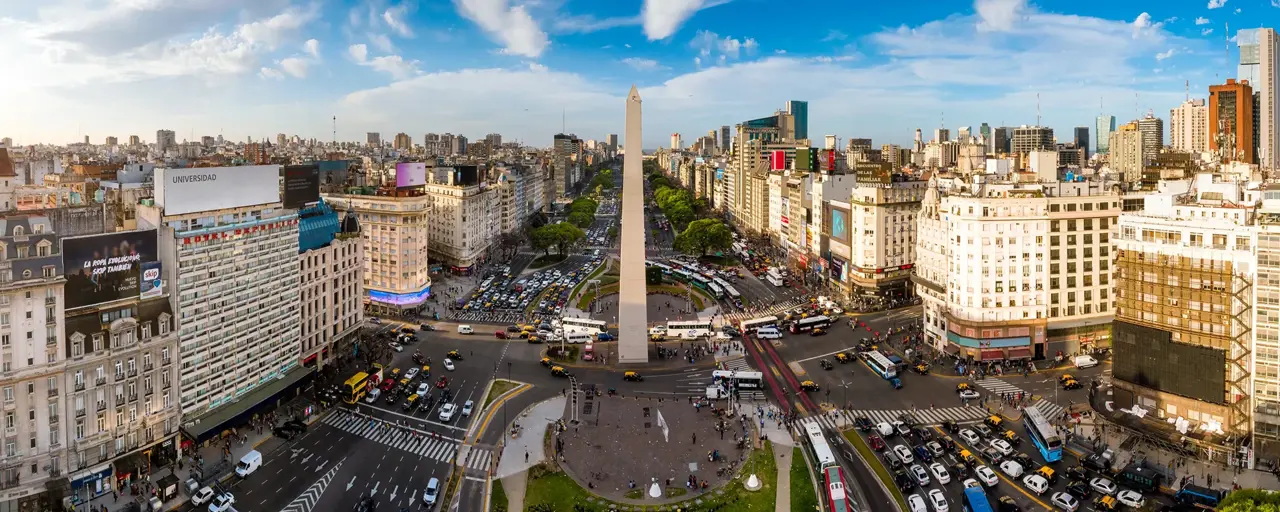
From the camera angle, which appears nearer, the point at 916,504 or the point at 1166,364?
the point at 916,504

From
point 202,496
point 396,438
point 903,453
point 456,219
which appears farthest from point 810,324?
point 202,496

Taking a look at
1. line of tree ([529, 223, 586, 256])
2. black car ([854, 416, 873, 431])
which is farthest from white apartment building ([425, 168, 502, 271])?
black car ([854, 416, 873, 431])

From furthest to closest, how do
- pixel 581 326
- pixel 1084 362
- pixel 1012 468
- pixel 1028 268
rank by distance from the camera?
1. pixel 581 326
2. pixel 1028 268
3. pixel 1084 362
4. pixel 1012 468

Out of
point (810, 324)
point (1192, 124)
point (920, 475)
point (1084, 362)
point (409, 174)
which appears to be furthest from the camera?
point (1192, 124)

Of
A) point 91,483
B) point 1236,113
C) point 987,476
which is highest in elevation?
point 1236,113

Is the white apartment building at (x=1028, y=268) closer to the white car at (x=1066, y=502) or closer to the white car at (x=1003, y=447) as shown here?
the white car at (x=1003, y=447)

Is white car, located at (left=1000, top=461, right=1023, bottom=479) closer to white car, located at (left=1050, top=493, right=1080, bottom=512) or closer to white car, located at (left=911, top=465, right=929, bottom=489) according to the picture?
white car, located at (left=1050, top=493, right=1080, bottom=512)

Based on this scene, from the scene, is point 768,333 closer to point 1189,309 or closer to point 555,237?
point 1189,309

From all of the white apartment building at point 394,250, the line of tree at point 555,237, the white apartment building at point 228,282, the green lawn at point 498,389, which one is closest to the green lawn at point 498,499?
the green lawn at point 498,389
